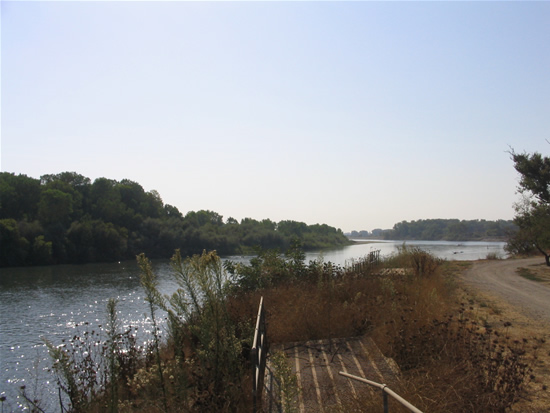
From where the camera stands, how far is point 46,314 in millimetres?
23094

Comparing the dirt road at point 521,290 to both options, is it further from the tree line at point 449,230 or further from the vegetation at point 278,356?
the tree line at point 449,230

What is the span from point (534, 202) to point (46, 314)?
34954mm

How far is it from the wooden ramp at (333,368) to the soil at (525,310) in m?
1.80

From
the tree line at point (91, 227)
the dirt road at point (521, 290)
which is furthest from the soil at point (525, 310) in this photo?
the tree line at point (91, 227)

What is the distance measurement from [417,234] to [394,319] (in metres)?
184

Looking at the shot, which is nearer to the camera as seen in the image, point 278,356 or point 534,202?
point 278,356

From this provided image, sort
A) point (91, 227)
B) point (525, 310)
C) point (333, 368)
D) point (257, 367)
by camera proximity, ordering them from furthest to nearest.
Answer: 1. point (91, 227)
2. point (525, 310)
3. point (333, 368)
4. point (257, 367)

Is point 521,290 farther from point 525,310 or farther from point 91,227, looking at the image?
point 91,227

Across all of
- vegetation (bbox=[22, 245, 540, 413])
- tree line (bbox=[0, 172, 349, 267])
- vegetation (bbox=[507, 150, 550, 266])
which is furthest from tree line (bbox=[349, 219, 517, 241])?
vegetation (bbox=[22, 245, 540, 413])

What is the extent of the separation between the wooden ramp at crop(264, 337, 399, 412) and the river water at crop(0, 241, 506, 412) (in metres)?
3.48

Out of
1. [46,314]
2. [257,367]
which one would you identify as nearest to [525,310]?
[257,367]

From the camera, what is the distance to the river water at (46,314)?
12711 millimetres

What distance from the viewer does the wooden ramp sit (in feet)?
17.4

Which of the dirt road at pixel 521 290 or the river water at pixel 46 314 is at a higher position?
the dirt road at pixel 521 290
